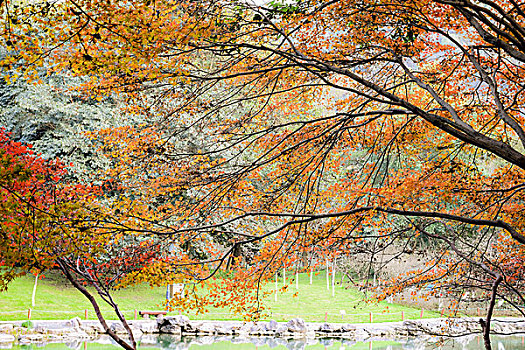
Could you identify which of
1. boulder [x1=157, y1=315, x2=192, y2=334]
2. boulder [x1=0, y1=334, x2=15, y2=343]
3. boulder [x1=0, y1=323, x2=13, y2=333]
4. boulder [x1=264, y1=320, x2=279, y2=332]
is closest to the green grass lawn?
boulder [x1=157, y1=315, x2=192, y2=334]

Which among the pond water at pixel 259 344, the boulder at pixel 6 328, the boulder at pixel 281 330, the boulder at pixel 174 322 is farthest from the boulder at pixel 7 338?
the boulder at pixel 281 330

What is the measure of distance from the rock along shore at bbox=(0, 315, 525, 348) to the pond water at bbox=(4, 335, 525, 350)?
45cm

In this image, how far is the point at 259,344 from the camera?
1440 centimetres

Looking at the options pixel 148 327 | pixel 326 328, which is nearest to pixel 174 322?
pixel 148 327

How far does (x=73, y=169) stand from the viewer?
16000 mm

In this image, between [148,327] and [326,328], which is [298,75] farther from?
[326,328]

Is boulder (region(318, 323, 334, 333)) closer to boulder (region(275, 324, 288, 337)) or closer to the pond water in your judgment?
the pond water

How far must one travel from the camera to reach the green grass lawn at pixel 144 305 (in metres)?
14.9

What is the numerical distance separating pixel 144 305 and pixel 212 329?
316cm

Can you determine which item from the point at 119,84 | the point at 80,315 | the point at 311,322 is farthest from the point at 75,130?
the point at 119,84

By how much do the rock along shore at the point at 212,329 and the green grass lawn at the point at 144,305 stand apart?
636 millimetres

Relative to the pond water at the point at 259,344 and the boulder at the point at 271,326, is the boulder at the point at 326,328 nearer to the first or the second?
the pond water at the point at 259,344

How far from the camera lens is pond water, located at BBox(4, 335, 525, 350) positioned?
492 inches

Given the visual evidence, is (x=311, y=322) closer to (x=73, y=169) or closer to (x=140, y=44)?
(x=73, y=169)
